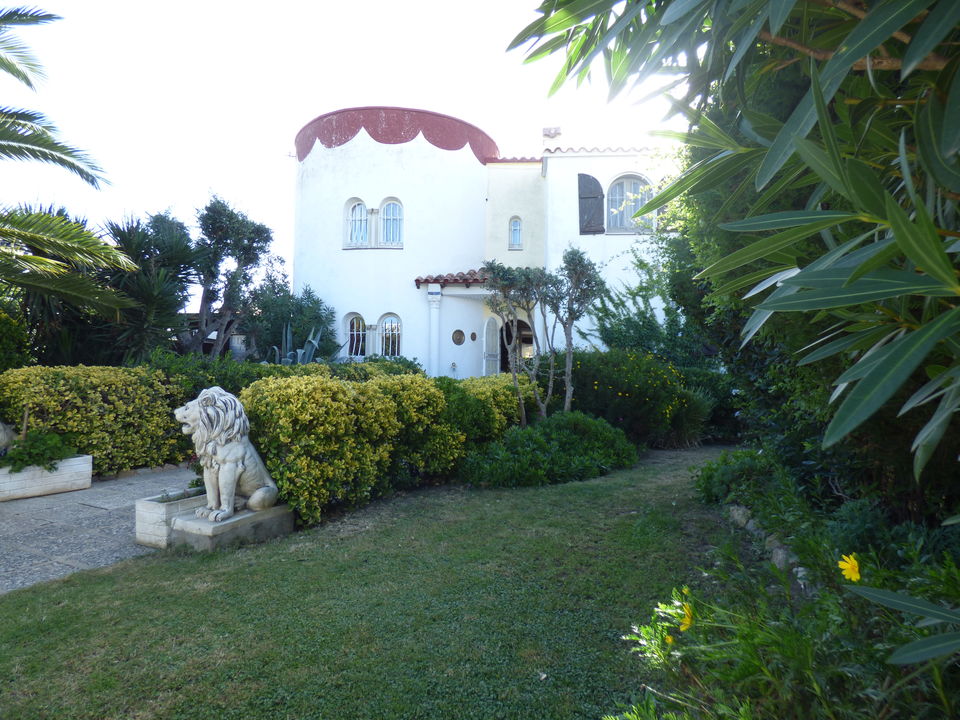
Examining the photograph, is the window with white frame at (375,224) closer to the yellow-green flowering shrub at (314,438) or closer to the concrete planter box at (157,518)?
the yellow-green flowering shrub at (314,438)

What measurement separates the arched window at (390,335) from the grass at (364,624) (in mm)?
11689

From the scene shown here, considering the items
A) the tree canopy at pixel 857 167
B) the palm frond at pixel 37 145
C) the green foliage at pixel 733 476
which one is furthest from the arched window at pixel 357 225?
the tree canopy at pixel 857 167

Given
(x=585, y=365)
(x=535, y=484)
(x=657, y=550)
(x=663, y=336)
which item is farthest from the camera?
(x=663, y=336)

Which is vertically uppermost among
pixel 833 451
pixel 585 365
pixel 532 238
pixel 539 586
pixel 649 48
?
pixel 532 238

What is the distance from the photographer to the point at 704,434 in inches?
440

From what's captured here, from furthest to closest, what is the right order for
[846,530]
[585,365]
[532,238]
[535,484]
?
[532,238]
[585,365]
[535,484]
[846,530]

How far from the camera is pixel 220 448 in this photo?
4.82 m

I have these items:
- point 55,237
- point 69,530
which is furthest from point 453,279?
point 69,530

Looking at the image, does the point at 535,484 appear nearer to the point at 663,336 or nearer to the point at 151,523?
the point at 151,523

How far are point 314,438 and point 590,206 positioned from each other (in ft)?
39.4

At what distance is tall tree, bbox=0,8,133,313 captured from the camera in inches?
329

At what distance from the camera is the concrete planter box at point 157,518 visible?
4925mm

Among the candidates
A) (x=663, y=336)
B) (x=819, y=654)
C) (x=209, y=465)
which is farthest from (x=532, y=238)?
(x=819, y=654)

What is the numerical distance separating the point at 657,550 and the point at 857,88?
3.50 meters
